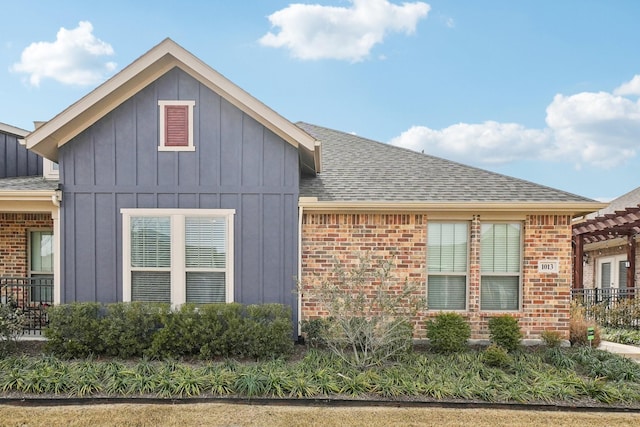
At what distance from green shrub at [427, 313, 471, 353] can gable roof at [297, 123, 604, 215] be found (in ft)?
6.85

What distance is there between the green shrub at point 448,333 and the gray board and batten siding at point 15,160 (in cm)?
1113

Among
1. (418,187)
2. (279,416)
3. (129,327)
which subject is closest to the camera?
(279,416)

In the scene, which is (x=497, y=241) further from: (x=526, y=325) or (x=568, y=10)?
(x=568, y=10)

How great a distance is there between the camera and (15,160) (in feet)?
39.3

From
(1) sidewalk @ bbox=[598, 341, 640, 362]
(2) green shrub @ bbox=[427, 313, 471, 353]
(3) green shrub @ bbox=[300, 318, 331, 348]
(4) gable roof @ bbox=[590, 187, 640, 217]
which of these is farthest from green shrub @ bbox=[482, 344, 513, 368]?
(4) gable roof @ bbox=[590, 187, 640, 217]

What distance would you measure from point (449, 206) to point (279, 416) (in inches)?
195

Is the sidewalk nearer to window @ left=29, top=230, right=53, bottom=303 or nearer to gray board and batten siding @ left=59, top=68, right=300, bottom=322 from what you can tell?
gray board and batten siding @ left=59, top=68, right=300, bottom=322

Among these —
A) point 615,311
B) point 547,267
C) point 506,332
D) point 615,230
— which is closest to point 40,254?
point 506,332

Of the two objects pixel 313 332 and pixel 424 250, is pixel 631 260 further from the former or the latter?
pixel 313 332

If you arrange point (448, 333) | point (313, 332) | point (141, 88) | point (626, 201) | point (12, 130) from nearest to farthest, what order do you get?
point (448, 333), point (313, 332), point (141, 88), point (12, 130), point (626, 201)

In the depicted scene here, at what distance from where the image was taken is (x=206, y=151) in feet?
27.7

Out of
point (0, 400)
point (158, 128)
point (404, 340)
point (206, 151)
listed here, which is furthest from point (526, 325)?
point (0, 400)

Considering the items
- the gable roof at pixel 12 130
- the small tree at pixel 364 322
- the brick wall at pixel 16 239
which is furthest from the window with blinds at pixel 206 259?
the gable roof at pixel 12 130

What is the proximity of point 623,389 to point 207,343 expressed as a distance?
642 centimetres
